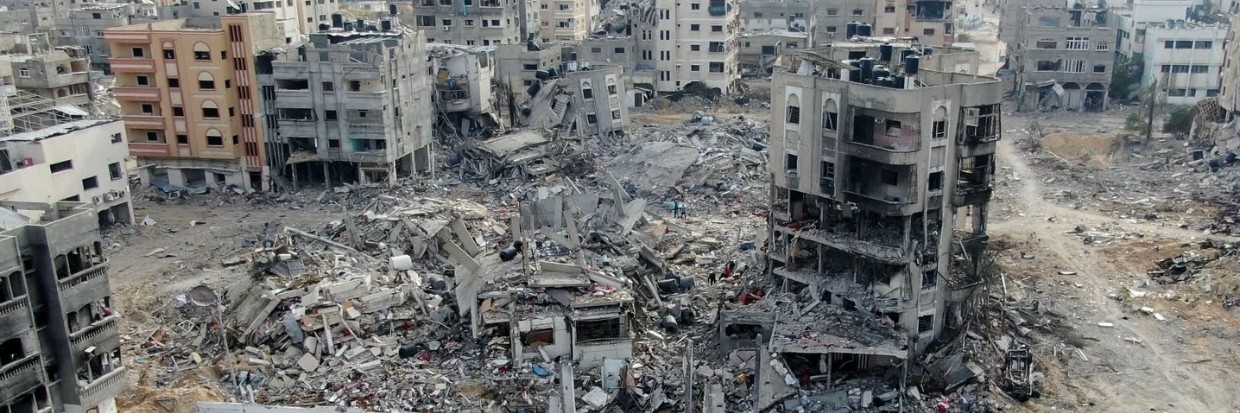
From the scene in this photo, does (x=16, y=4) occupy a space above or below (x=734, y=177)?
above

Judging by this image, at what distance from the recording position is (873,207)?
100 ft

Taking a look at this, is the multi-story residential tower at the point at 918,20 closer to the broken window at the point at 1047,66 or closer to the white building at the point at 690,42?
the broken window at the point at 1047,66

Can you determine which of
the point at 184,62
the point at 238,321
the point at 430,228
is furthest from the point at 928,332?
the point at 184,62

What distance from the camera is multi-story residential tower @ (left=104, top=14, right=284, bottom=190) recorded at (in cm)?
5056

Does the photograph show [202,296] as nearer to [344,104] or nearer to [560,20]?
[344,104]

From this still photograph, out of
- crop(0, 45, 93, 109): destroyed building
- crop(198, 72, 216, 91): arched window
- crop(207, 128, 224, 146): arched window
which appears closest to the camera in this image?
crop(198, 72, 216, 91): arched window

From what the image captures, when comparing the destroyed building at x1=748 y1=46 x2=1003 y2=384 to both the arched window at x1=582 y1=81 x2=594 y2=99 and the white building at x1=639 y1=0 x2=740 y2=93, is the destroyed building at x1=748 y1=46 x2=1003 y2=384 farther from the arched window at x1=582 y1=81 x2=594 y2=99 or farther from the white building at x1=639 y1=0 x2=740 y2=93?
the white building at x1=639 y1=0 x2=740 y2=93

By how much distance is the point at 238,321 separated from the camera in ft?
111

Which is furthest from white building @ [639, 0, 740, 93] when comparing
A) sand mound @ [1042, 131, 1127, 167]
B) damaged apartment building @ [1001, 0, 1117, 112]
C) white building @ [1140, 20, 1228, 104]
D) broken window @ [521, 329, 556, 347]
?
broken window @ [521, 329, 556, 347]

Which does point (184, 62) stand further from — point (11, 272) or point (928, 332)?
point (928, 332)

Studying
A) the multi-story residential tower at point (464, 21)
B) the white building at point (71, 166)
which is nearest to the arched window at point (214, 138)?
the white building at point (71, 166)

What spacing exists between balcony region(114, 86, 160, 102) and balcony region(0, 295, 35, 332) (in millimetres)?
31376

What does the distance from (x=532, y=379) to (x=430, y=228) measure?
37.5 ft

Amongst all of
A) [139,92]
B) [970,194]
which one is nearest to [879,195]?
[970,194]
